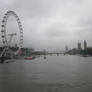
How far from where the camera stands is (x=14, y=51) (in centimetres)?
6262

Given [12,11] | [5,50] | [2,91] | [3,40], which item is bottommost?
[2,91]

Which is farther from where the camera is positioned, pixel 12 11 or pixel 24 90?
pixel 12 11

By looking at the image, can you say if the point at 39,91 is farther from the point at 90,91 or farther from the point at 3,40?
the point at 3,40

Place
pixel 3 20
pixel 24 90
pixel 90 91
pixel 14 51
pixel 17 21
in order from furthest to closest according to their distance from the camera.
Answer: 1. pixel 14 51
2. pixel 17 21
3. pixel 3 20
4. pixel 24 90
5. pixel 90 91

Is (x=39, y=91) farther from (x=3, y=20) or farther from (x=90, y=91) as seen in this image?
(x=3, y=20)

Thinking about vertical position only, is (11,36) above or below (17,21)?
below

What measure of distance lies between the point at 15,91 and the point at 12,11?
1566 inches

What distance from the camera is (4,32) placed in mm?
44812

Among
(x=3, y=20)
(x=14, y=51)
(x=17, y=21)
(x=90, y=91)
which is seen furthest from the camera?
(x=14, y=51)

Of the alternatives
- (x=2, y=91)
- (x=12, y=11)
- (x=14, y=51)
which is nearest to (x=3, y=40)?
(x=12, y=11)

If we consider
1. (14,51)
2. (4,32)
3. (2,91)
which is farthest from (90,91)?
(14,51)

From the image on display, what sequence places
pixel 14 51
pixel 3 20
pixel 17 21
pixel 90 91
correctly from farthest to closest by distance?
pixel 14 51 → pixel 17 21 → pixel 3 20 → pixel 90 91

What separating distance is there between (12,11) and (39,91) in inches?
1585

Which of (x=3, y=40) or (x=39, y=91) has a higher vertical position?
(x=3, y=40)
